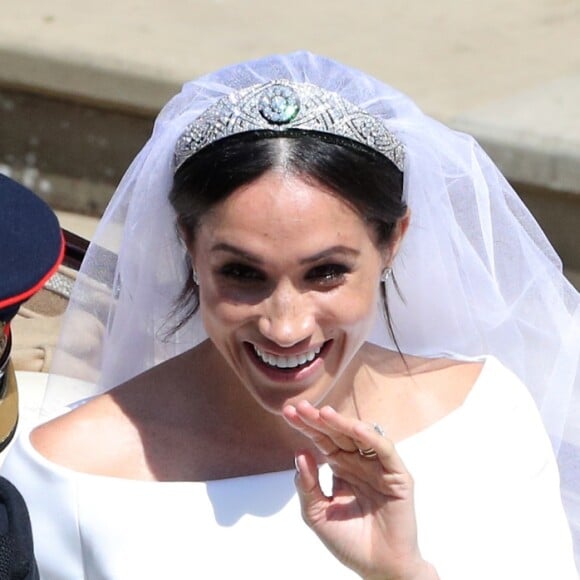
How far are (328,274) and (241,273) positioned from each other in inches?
5.3

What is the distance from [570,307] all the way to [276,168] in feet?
2.85

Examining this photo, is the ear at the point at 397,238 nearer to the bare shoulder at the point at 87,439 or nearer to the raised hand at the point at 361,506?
the raised hand at the point at 361,506

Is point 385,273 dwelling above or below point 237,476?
above

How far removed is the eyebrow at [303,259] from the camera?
218cm

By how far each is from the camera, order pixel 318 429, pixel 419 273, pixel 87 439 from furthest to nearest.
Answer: pixel 419 273 → pixel 87 439 → pixel 318 429

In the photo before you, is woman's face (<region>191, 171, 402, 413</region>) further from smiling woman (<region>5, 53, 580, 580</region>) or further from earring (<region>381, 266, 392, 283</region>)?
earring (<region>381, 266, 392, 283</region>)

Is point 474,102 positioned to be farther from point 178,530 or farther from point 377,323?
point 178,530

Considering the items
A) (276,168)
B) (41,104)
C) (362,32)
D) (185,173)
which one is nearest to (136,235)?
(185,173)

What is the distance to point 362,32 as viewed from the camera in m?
6.14

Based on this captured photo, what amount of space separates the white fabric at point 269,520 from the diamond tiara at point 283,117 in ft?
1.79

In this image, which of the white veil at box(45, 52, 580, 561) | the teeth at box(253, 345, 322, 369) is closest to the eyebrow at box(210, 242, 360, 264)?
the teeth at box(253, 345, 322, 369)

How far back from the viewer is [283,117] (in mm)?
2256

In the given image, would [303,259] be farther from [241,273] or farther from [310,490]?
[310,490]

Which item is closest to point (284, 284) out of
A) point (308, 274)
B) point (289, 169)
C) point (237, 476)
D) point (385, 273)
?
point (308, 274)
